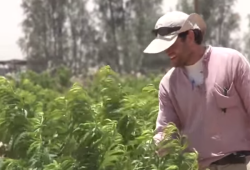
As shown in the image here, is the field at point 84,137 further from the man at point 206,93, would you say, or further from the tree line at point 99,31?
the tree line at point 99,31

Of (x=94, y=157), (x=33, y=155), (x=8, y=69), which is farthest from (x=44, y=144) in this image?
(x=8, y=69)

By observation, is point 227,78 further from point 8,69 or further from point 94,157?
point 8,69

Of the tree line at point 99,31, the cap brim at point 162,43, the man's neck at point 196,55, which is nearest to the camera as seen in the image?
the cap brim at point 162,43

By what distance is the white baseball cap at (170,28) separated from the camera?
4.52 m

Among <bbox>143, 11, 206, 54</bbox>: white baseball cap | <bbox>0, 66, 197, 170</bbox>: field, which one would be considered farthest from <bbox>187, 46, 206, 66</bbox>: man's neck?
<bbox>0, 66, 197, 170</bbox>: field

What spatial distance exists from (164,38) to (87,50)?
51949 mm

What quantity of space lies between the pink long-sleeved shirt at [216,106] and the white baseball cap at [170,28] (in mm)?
253

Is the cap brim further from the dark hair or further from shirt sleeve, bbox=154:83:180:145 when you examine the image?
shirt sleeve, bbox=154:83:180:145

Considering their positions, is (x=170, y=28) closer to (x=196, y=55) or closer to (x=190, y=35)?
(x=190, y=35)

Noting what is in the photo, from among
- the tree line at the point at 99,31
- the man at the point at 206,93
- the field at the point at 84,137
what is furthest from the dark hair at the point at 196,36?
the tree line at the point at 99,31

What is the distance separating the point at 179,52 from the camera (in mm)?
4566

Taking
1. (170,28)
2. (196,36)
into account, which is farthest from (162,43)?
(196,36)

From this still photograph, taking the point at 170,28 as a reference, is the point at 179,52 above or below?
below

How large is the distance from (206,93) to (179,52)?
0.31 meters
